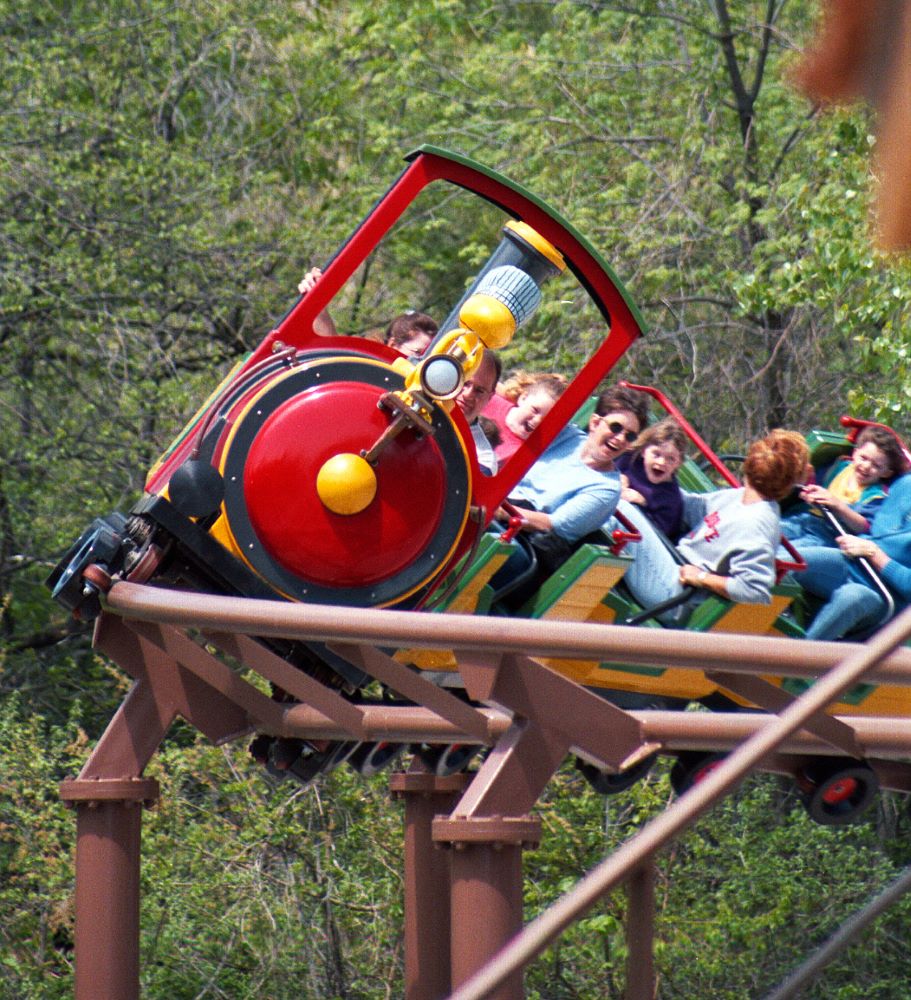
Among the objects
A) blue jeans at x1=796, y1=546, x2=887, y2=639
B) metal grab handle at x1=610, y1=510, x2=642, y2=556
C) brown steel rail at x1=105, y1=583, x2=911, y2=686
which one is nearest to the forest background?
blue jeans at x1=796, y1=546, x2=887, y2=639

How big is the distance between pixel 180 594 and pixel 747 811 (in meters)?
6.47

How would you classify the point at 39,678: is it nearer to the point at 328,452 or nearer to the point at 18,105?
the point at 18,105

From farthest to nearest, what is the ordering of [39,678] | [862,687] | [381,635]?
[39,678] < [862,687] < [381,635]

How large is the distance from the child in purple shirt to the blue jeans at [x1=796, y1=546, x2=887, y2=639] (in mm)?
482

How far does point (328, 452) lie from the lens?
4.41 m

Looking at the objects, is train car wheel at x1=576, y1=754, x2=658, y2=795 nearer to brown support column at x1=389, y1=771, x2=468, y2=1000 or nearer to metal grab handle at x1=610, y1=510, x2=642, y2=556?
brown support column at x1=389, y1=771, x2=468, y2=1000

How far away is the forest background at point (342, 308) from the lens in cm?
916

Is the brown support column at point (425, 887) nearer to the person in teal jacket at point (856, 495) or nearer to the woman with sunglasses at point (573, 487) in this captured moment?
the woman with sunglasses at point (573, 487)

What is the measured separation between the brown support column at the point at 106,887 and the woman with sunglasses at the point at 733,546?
6.30ft

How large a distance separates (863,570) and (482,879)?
2383 millimetres

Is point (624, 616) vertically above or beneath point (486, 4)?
beneath

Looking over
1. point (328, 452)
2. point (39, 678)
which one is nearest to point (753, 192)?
point (39, 678)

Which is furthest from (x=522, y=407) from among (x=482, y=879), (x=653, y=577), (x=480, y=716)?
(x=482, y=879)

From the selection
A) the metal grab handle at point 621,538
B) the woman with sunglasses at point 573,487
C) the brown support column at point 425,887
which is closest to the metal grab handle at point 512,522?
the woman with sunglasses at point 573,487
